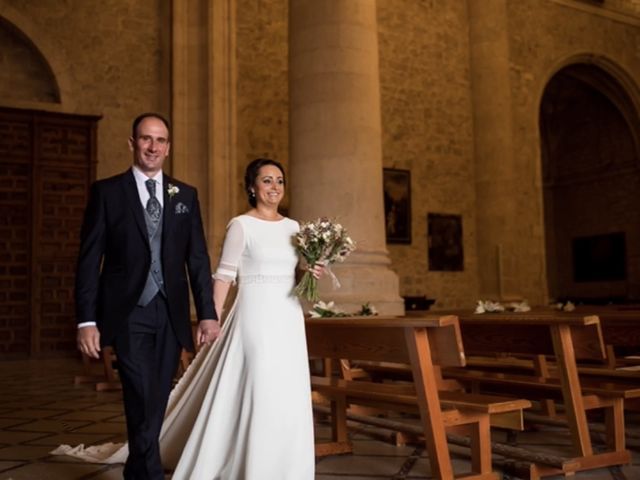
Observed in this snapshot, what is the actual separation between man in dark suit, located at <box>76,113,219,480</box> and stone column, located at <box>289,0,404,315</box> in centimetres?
418

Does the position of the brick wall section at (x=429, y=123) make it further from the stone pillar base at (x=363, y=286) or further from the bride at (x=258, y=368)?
the bride at (x=258, y=368)

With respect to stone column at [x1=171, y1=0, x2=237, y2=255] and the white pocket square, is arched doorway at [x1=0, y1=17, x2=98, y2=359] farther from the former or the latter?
the white pocket square

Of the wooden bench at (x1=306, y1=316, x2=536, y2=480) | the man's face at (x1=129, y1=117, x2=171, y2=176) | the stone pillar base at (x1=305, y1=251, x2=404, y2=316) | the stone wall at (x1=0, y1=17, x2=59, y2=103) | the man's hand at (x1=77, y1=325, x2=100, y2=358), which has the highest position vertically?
the stone wall at (x1=0, y1=17, x2=59, y2=103)

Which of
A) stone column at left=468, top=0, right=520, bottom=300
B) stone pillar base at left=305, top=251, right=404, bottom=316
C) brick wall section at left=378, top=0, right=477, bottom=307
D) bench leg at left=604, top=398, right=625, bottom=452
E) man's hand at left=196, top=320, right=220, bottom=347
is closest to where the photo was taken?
man's hand at left=196, top=320, right=220, bottom=347

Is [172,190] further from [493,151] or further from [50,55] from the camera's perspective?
[493,151]

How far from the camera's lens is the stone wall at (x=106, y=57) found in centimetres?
1201

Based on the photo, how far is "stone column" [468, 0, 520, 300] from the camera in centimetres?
1543

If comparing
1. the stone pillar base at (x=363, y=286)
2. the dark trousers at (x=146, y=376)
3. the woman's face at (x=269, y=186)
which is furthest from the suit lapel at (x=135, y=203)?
the stone pillar base at (x=363, y=286)

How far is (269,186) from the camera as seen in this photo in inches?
139

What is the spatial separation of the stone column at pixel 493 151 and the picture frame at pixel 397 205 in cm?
155

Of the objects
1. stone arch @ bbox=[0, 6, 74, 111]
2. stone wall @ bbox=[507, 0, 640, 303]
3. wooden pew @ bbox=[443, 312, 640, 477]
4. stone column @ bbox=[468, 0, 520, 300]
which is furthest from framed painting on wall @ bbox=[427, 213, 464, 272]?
wooden pew @ bbox=[443, 312, 640, 477]

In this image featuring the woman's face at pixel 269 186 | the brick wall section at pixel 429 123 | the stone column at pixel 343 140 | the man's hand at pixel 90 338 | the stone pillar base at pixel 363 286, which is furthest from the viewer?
the brick wall section at pixel 429 123

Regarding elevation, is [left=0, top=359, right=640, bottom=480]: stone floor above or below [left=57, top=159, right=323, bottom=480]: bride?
below

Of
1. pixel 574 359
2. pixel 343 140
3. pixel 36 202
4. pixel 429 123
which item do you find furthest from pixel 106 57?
pixel 574 359
